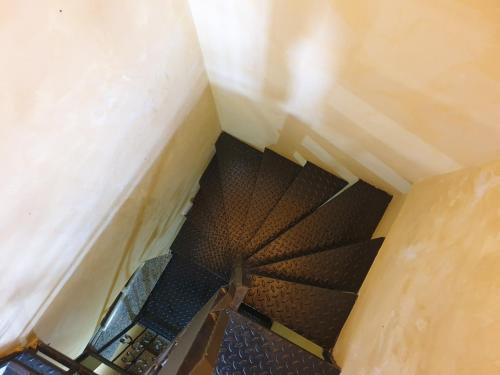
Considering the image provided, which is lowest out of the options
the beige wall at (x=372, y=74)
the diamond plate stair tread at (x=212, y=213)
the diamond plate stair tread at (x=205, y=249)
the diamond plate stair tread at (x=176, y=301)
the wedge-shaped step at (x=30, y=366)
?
the wedge-shaped step at (x=30, y=366)

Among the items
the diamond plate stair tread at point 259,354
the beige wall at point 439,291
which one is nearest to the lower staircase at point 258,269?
the diamond plate stair tread at point 259,354

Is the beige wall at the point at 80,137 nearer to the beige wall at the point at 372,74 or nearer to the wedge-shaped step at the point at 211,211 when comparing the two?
the beige wall at the point at 372,74

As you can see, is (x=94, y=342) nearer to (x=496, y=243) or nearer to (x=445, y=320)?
(x=445, y=320)

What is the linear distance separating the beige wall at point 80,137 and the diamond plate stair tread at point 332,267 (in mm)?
934

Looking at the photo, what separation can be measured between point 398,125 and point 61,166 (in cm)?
120

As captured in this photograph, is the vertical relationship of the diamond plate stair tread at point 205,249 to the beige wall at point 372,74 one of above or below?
below

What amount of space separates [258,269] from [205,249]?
1.87 feet

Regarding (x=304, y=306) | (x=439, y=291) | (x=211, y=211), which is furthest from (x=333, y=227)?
(x=439, y=291)

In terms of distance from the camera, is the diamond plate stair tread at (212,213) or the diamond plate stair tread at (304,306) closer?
the diamond plate stair tread at (304,306)

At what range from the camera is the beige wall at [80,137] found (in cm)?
85

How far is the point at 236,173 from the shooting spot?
280 cm

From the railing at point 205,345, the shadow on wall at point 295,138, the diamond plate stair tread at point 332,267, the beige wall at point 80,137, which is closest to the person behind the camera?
the beige wall at point 80,137

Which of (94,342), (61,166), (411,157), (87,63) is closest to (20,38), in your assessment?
(87,63)

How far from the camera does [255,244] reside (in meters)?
2.57
